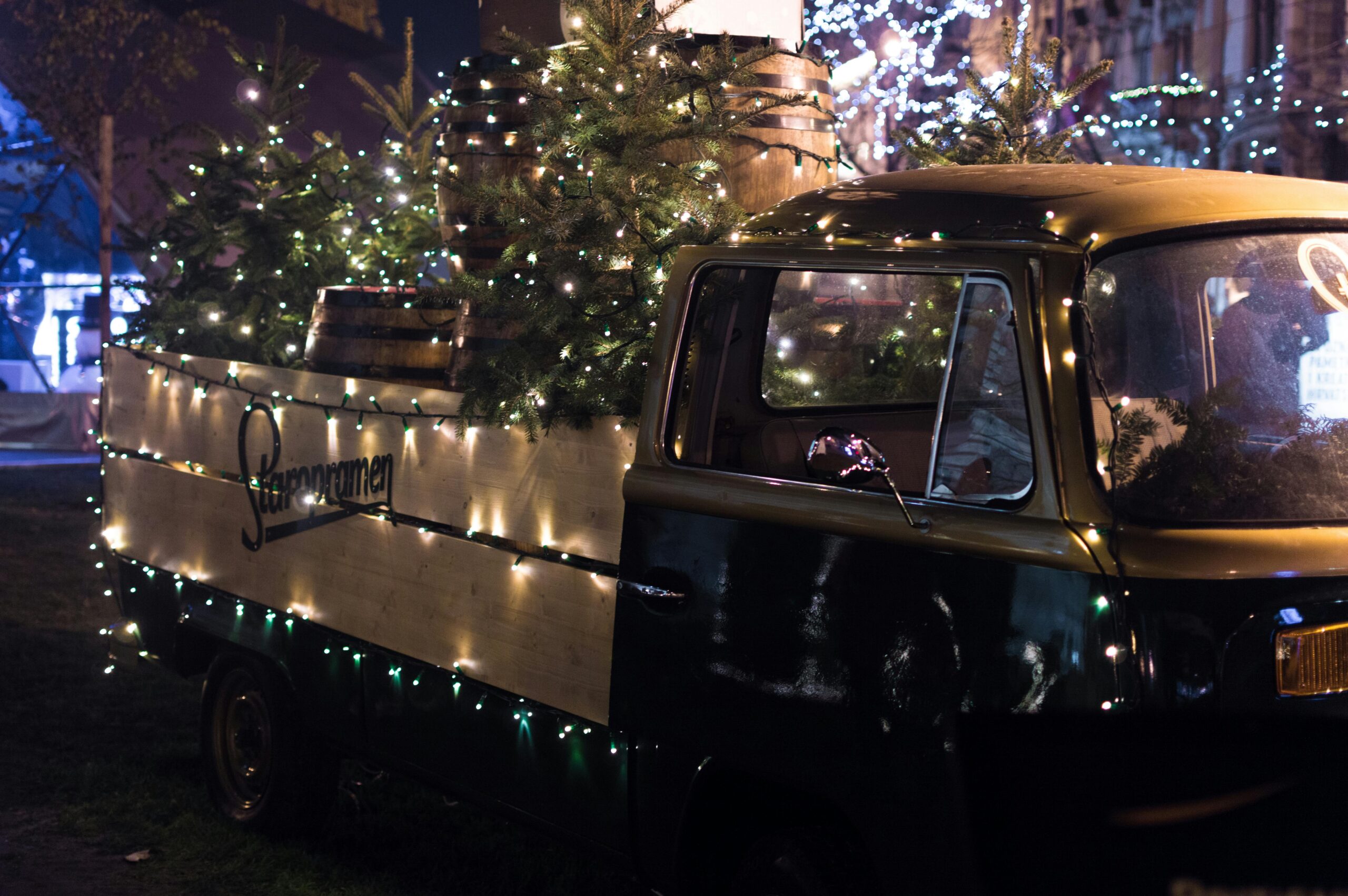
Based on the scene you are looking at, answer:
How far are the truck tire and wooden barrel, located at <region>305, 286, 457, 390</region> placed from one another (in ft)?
3.81

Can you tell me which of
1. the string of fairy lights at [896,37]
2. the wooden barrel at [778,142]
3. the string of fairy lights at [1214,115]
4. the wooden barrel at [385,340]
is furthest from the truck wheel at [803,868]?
the string of fairy lights at [896,37]

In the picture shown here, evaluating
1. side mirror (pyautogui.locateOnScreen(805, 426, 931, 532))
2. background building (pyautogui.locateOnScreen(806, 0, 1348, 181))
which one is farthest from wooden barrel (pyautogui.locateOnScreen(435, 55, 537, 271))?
background building (pyautogui.locateOnScreen(806, 0, 1348, 181))

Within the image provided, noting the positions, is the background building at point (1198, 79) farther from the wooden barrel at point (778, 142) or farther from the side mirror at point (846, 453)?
the side mirror at point (846, 453)

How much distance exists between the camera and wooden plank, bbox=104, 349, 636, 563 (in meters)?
3.81

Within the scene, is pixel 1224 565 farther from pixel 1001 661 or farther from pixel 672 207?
pixel 672 207

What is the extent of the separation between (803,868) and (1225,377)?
139 cm

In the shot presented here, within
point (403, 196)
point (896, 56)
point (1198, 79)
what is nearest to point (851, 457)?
point (403, 196)

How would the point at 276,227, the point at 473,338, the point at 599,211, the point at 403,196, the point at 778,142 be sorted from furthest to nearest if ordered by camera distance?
the point at 403,196, the point at 276,227, the point at 778,142, the point at 473,338, the point at 599,211

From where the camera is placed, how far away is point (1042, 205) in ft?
9.91

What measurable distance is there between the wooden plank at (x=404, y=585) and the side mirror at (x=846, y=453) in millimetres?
952

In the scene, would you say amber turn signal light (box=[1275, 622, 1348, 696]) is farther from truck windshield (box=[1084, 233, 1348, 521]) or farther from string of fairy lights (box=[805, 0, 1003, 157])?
string of fairy lights (box=[805, 0, 1003, 157])

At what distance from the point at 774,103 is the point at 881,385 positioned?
1.46 metres

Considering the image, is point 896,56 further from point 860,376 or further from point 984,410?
point 984,410

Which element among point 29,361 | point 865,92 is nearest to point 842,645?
point 865,92
